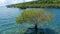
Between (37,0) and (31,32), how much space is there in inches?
2783

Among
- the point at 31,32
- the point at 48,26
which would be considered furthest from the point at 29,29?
the point at 48,26

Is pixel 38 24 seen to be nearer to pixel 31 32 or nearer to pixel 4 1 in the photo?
pixel 31 32

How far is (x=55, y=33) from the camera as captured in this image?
27.8m

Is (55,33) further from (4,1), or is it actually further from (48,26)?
(4,1)

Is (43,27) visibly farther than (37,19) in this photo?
Yes

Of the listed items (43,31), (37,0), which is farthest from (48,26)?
(37,0)

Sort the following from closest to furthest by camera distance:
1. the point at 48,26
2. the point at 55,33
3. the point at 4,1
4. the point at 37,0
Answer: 1. the point at 55,33
2. the point at 48,26
3. the point at 4,1
4. the point at 37,0

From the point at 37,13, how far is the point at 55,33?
4.51 m

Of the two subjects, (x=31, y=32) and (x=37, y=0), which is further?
(x=37, y=0)

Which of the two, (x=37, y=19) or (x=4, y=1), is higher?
(x=37, y=19)

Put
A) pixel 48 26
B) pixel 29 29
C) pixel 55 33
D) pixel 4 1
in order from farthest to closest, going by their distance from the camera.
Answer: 1. pixel 4 1
2. pixel 48 26
3. pixel 29 29
4. pixel 55 33

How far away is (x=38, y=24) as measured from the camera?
30531 mm

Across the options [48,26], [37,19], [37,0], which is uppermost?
[37,19]

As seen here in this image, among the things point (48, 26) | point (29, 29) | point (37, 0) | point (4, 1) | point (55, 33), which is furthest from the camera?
point (37, 0)
